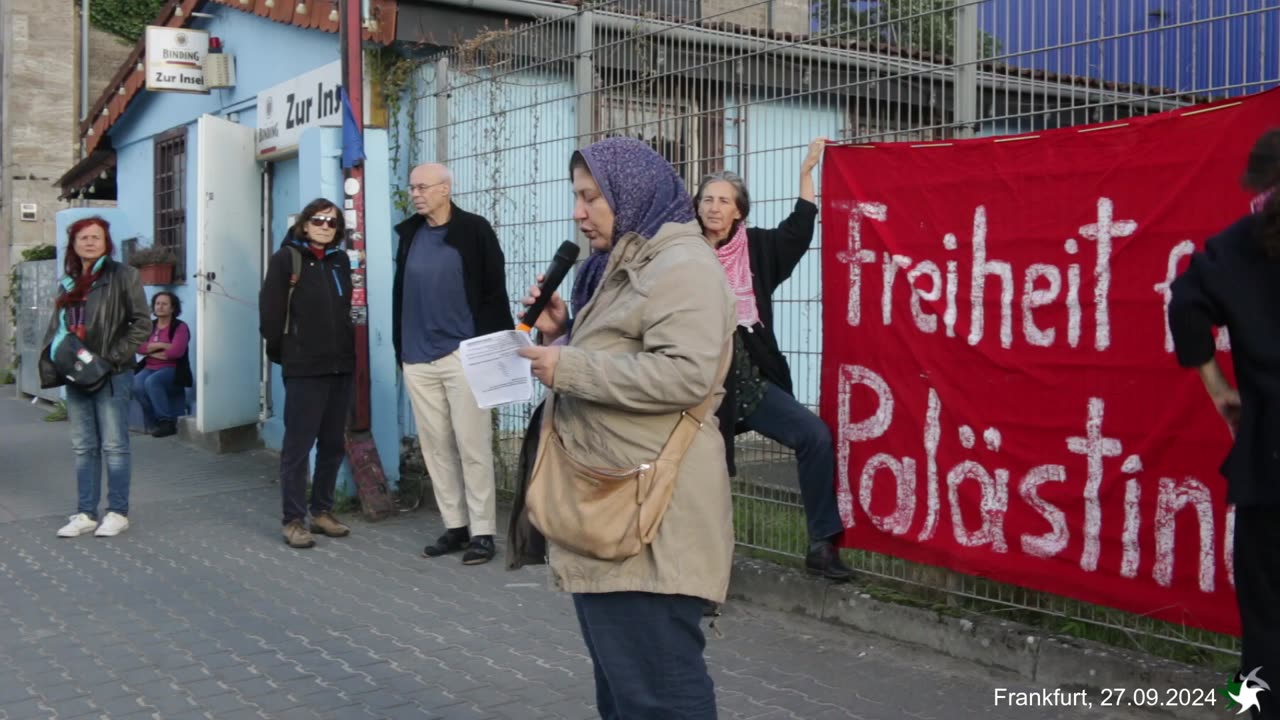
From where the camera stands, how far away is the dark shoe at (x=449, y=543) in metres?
7.74

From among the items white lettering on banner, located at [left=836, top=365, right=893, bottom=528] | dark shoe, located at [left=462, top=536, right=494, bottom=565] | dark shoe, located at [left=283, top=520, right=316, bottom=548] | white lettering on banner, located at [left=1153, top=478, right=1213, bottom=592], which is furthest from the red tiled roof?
white lettering on banner, located at [left=1153, top=478, right=1213, bottom=592]

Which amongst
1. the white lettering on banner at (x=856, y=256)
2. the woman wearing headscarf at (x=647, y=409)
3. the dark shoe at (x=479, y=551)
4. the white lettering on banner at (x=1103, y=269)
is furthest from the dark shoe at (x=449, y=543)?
the woman wearing headscarf at (x=647, y=409)

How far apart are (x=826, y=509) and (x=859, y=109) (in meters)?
1.77

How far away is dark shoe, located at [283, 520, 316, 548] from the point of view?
7969 millimetres

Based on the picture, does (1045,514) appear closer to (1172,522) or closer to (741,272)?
(1172,522)

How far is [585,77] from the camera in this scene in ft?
25.4

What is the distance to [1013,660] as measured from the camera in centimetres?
518

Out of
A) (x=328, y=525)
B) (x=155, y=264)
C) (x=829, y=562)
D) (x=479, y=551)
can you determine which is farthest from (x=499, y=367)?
(x=155, y=264)

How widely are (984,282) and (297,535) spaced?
453cm

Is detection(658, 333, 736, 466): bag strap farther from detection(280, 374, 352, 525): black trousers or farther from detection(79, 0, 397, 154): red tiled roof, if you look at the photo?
detection(79, 0, 397, 154): red tiled roof

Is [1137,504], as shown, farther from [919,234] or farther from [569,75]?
[569,75]

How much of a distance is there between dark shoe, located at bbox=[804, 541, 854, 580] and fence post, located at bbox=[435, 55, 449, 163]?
4.36m

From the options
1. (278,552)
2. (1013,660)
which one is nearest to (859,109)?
(1013,660)

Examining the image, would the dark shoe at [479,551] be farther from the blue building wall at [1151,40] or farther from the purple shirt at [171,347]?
the purple shirt at [171,347]
